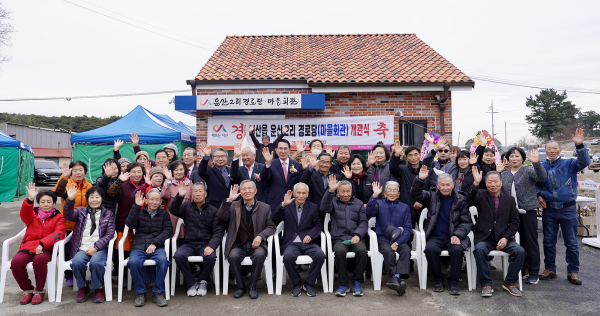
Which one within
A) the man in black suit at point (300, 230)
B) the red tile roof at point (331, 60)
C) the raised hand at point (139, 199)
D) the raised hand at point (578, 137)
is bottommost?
the man in black suit at point (300, 230)

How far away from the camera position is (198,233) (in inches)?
170

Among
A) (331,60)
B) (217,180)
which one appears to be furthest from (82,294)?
(331,60)

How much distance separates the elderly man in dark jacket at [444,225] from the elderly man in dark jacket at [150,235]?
299 cm

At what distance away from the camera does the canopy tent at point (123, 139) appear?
1070 centimetres

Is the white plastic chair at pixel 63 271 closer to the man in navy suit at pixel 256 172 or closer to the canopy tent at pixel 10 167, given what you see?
the man in navy suit at pixel 256 172

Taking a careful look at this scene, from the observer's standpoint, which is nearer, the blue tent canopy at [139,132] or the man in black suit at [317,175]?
the man in black suit at [317,175]

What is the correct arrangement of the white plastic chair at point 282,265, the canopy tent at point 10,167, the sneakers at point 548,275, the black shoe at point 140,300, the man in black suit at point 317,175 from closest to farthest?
the black shoe at point 140,300 < the white plastic chair at point 282,265 < the sneakers at point 548,275 < the man in black suit at point 317,175 < the canopy tent at point 10,167

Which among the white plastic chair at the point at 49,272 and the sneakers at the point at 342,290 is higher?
the white plastic chair at the point at 49,272

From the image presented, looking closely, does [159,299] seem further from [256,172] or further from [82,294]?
[256,172]

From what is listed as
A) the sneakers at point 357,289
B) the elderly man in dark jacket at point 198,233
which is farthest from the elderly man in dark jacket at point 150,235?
the sneakers at point 357,289

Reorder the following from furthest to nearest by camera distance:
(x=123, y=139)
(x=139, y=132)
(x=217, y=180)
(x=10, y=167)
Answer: (x=10, y=167), (x=123, y=139), (x=139, y=132), (x=217, y=180)

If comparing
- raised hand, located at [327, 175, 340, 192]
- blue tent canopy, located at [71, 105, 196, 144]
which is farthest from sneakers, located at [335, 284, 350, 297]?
blue tent canopy, located at [71, 105, 196, 144]

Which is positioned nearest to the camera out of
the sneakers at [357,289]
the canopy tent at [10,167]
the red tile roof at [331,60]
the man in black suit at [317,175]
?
the sneakers at [357,289]

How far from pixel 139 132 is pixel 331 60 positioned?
5.95 meters
